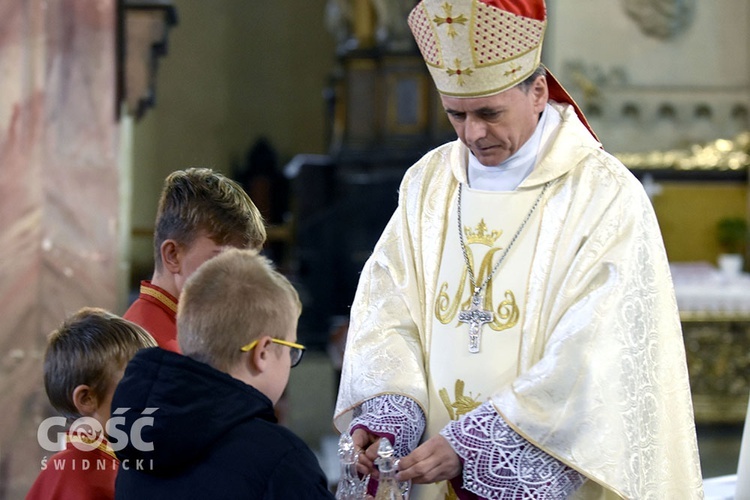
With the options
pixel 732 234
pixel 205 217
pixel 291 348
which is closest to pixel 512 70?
pixel 205 217

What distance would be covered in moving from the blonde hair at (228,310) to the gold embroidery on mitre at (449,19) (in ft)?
3.29

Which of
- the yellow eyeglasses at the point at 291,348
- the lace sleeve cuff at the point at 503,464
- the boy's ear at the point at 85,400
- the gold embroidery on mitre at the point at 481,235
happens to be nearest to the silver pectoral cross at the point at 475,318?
the gold embroidery on mitre at the point at 481,235

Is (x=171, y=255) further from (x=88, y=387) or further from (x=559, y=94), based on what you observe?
(x=559, y=94)

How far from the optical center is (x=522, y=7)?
257cm

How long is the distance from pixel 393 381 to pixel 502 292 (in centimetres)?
34

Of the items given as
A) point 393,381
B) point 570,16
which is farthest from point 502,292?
point 570,16

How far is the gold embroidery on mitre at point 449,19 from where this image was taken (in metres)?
2.56

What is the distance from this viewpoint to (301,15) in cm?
1516

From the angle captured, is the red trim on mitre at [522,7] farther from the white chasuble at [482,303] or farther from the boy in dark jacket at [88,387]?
the boy in dark jacket at [88,387]

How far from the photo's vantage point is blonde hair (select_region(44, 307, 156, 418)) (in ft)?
7.38

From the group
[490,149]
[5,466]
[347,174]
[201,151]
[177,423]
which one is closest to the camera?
[177,423]

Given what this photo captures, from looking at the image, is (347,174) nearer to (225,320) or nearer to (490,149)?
(490,149)

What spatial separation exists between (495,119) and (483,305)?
446 millimetres

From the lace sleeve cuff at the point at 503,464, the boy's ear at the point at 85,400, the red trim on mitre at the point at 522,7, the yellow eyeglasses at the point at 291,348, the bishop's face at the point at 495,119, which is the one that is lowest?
the lace sleeve cuff at the point at 503,464
